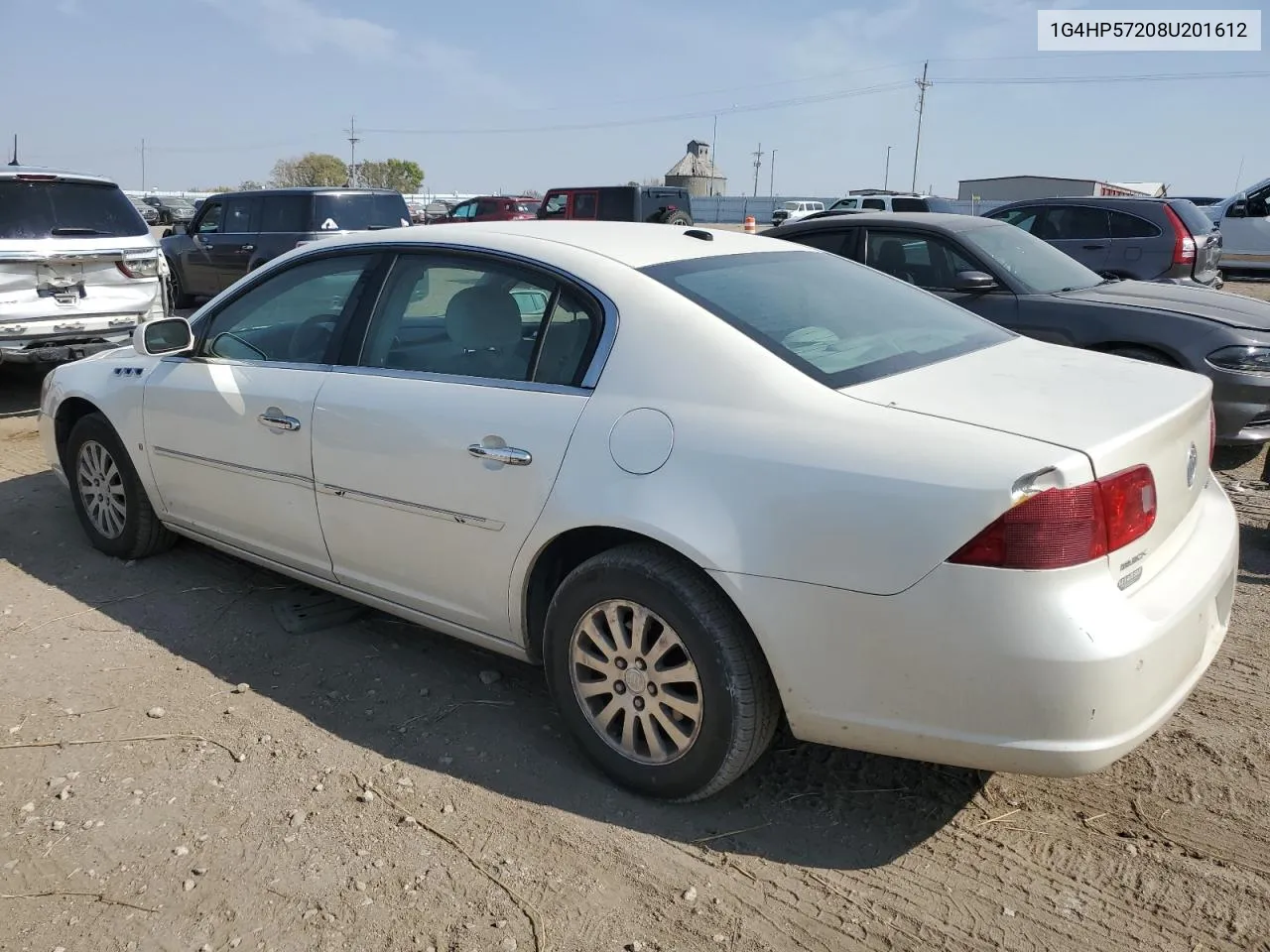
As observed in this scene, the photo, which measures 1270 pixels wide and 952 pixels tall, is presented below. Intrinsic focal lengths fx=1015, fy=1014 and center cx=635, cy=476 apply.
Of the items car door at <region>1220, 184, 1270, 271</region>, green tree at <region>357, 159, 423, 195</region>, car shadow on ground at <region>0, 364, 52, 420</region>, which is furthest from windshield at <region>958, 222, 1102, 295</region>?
green tree at <region>357, 159, 423, 195</region>

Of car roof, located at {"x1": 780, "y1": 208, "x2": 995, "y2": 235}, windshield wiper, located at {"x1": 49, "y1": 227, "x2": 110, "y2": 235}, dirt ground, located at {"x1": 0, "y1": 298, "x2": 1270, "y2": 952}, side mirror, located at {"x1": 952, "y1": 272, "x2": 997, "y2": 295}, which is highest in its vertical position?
car roof, located at {"x1": 780, "y1": 208, "x2": 995, "y2": 235}

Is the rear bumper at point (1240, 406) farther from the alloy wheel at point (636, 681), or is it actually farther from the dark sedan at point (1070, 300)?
the alloy wheel at point (636, 681)

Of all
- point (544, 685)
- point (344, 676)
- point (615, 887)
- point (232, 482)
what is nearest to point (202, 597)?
point (232, 482)

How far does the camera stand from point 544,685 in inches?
146

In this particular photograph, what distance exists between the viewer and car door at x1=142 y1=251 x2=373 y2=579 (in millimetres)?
3719

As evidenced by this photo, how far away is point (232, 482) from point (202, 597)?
0.71 m

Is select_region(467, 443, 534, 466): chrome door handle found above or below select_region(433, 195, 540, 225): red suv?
below

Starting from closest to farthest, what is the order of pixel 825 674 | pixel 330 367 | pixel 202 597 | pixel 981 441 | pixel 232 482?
1. pixel 981 441
2. pixel 825 674
3. pixel 330 367
4. pixel 232 482
5. pixel 202 597

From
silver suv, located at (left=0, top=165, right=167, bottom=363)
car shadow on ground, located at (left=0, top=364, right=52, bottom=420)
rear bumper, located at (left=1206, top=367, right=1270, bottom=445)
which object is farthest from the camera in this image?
car shadow on ground, located at (left=0, top=364, right=52, bottom=420)

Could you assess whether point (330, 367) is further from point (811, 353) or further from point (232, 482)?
point (811, 353)

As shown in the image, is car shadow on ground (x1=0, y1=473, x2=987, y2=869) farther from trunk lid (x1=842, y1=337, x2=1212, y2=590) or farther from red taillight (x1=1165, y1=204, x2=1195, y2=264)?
red taillight (x1=1165, y1=204, x2=1195, y2=264)

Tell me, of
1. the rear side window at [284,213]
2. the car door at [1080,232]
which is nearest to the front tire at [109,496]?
the rear side window at [284,213]

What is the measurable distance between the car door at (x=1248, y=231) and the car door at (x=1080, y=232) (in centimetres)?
1021

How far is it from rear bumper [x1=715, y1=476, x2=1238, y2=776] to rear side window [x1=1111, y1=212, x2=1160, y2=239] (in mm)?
8792
